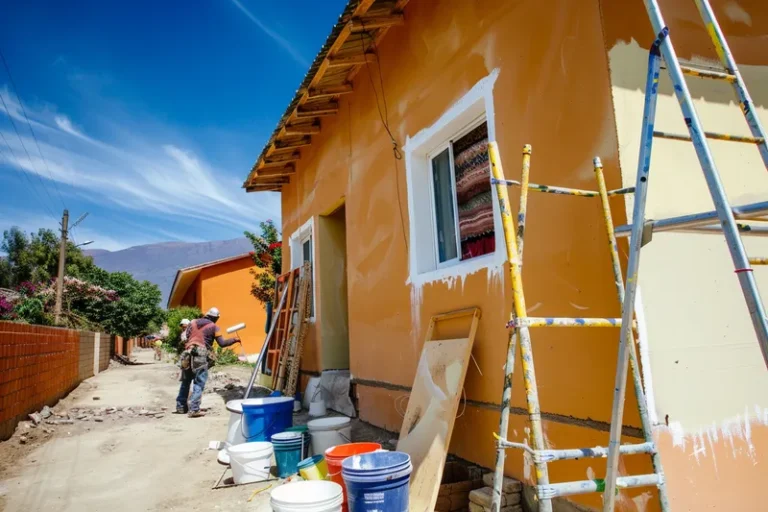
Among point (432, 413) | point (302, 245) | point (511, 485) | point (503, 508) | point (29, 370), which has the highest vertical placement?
point (302, 245)

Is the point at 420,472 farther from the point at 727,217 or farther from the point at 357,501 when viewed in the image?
the point at 727,217

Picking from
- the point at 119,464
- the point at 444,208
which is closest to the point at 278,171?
the point at 444,208

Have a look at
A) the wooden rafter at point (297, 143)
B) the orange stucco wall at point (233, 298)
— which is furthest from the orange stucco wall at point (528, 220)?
the orange stucco wall at point (233, 298)

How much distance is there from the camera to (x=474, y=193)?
450 cm

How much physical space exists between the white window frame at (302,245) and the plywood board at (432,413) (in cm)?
419

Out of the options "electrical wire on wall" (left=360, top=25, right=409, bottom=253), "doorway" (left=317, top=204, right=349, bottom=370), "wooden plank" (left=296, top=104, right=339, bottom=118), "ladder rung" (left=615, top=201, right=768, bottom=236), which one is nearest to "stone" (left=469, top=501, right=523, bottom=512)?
"ladder rung" (left=615, top=201, right=768, bottom=236)

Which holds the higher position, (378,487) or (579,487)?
(579,487)

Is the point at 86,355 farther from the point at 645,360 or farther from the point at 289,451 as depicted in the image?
the point at 645,360

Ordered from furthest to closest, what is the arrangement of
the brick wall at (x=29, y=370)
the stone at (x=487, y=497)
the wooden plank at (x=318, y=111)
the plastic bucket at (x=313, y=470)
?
1. the wooden plank at (x=318, y=111)
2. the brick wall at (x=29, y=370)
3. the plastic bucket at (x=313, y=470)
4. the stone at (x=487, y=497)

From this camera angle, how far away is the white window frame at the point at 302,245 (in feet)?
27.4

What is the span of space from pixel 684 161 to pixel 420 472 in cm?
278

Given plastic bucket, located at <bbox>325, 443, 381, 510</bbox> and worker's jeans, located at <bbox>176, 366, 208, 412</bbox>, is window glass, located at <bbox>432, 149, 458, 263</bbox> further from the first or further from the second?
worker's jeans, located at <bbox>176, 366, 208, 412</bbox>

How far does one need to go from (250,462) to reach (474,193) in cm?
327

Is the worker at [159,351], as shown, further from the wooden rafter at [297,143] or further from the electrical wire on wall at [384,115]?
the electrical wire on wall at [384,115]
